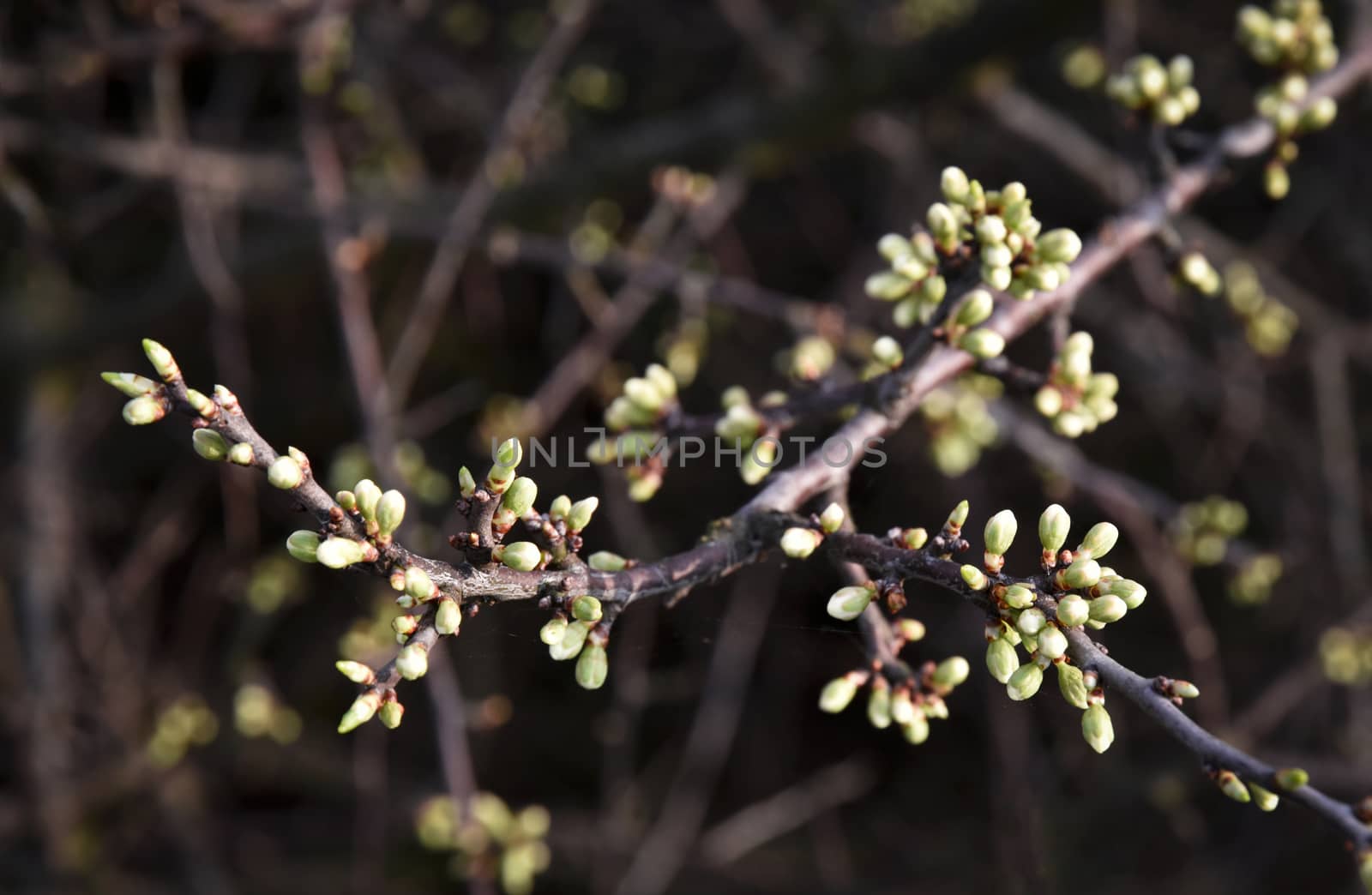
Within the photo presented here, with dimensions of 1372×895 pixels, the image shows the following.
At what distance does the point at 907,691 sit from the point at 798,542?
1.21 feet

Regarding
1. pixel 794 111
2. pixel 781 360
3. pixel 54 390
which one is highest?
pixel 794 111

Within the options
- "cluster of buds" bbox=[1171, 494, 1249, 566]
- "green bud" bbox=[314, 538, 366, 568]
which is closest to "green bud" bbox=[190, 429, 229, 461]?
"green bud" bbox=[314, 538, 366, 568]

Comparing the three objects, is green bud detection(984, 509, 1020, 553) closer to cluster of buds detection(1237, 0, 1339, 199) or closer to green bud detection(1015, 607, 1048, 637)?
green bud detection(1015, 607, 1048, 637)

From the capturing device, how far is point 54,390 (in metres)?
4.95

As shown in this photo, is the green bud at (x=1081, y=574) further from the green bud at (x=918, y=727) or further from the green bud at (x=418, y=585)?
the green bud at (x=418, y=585)

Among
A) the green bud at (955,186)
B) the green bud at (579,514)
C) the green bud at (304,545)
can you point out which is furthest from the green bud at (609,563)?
the green bud at (955,186)

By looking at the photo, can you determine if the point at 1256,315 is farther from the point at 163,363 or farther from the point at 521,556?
the point at 163,363

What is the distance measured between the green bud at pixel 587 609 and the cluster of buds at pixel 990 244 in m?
0.88

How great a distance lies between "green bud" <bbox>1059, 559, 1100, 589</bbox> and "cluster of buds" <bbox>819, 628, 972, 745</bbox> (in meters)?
0.26

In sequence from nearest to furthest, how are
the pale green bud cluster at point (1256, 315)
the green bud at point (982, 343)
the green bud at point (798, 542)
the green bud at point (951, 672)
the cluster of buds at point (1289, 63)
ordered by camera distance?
the green bud at point (798, 542) < the green bud at point (951, 672) < the green bud at point (982, 343) < the cluster of buds at point (1289, 63) < the pale green bud cluster at point (1256, 315)

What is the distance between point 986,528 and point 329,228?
2787 millimetres

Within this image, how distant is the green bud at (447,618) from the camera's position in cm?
132

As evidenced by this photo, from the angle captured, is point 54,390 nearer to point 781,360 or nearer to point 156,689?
point 156,689

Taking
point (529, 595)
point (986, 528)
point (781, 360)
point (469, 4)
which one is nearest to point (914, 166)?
point (781, 360)
